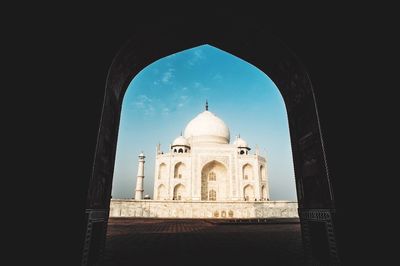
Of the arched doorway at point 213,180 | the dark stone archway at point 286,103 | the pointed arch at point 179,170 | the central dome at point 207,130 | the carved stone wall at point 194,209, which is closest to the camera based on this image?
the dark stone archway at point 286,103

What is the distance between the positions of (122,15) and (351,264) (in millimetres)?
3700

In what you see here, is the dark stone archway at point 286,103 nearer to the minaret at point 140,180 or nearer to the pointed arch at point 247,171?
the pointed arch at point 247,171

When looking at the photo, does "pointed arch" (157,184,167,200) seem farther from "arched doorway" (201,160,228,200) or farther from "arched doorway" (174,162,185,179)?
"arched doorway" (201,160,228,200)

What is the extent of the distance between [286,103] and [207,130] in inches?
895

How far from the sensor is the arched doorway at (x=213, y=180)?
2253cm

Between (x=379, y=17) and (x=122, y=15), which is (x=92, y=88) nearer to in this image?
(x=122, y=15)

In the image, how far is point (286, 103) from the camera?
373 cm

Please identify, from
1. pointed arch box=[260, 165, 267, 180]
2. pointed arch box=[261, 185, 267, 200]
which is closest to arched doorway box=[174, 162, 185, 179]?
pointed arch box=[260, 165, 267, 180]

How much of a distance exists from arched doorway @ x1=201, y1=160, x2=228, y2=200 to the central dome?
360 centimetres

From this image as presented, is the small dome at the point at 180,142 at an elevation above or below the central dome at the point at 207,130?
below

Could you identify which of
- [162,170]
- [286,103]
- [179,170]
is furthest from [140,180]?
[286,103]

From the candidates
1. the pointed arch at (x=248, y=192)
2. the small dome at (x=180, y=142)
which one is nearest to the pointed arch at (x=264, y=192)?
the pointed arch at (x=248, y=192)

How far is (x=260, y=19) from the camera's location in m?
3.04

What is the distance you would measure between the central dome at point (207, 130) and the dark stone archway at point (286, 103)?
72.7 feet
